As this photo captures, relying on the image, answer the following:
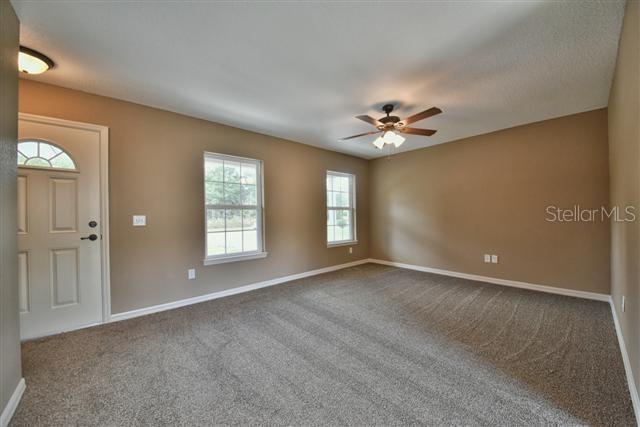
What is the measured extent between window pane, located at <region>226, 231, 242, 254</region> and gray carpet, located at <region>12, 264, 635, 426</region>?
889 mm

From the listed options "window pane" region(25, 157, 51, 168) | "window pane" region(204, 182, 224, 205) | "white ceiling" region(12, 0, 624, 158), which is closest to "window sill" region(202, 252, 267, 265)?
"window pane" region(204, 182, 224, 205)

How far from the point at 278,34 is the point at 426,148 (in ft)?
12.7

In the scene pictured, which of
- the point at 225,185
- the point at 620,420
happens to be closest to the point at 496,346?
the point at 620,420

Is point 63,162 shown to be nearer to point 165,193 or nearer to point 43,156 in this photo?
point 43,156

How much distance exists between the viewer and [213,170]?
11.9ft

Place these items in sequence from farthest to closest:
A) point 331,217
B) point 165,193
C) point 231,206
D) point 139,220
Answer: point 331,217, point 231,206, point 165,193, point 139,220

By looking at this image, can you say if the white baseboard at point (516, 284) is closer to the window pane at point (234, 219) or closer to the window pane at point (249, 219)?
the window pane at point (249, 219)

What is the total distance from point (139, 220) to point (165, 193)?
421 millimetres

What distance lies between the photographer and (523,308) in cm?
303

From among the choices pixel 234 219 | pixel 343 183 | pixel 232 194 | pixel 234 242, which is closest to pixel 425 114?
pixel 232 194

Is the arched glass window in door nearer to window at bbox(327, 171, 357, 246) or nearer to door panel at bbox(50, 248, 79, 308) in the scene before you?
door panel at bbox(50, 248, 79, 308)

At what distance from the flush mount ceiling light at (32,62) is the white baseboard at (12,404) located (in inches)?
93.3

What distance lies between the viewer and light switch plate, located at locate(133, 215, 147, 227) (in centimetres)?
294

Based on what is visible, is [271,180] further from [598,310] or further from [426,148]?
[598,310]
